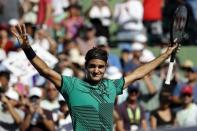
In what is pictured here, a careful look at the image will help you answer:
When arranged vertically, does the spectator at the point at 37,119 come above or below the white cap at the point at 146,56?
below

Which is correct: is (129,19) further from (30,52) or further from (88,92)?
(30,52)

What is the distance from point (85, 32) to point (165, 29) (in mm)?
1976

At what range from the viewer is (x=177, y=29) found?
28.2 feet

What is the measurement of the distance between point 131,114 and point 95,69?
500cm

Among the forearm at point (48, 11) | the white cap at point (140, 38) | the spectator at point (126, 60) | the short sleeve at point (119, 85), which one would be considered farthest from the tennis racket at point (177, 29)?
the forearm at point (48, 11)

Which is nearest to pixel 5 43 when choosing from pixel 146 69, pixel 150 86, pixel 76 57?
pixel 76 57

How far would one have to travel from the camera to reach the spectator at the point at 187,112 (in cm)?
1273

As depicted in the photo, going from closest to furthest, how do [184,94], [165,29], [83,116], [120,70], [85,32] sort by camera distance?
[83,116] → [184,94] → [120,70] → [85,32] → [165,29]

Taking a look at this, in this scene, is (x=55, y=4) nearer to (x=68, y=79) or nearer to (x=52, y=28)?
(x=52, y=28)

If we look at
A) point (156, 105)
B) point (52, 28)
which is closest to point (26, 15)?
point (52, 28)

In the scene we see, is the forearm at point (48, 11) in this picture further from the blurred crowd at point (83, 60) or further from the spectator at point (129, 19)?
the spectator at point (129, 19)

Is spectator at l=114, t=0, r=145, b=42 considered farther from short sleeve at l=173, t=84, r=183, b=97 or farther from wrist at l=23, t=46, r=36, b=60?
wrist at l=23, t=46, r=36, b=60

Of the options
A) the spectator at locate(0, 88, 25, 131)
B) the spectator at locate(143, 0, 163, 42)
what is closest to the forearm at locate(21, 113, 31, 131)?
the spectator at locate(0, 88, 25, 131)

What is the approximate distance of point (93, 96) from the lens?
7492 mm
